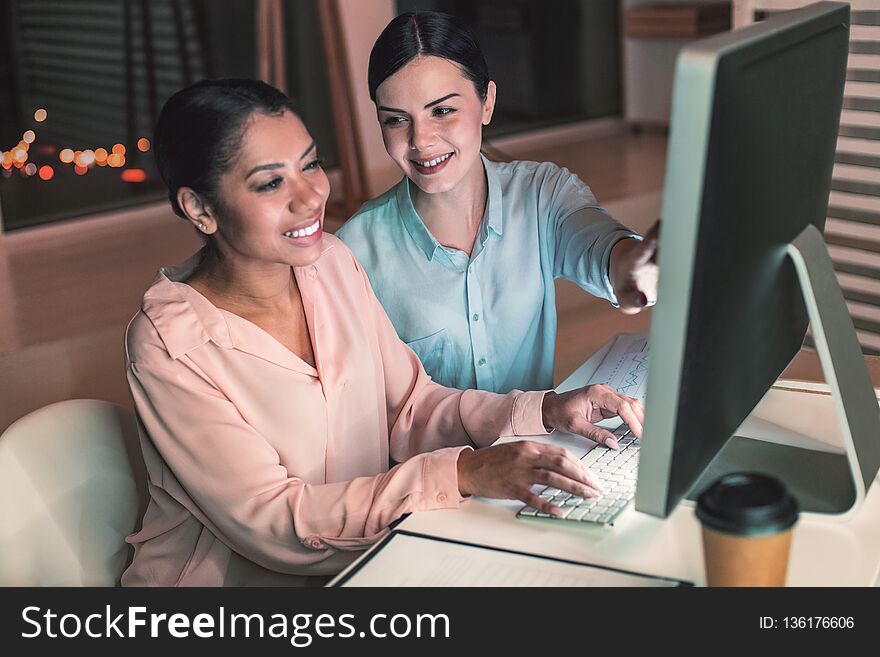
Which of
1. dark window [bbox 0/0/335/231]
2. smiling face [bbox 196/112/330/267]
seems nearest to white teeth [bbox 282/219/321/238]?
smiling face [bbox 196/112/330/267]

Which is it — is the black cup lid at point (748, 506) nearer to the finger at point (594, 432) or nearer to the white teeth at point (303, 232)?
the finger at point (594, 432)

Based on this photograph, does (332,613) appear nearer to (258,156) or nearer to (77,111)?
(258,156)

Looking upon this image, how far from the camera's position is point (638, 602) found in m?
1.06

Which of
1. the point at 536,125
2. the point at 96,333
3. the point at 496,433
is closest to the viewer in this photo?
the point at 496,433

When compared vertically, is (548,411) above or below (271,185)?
below

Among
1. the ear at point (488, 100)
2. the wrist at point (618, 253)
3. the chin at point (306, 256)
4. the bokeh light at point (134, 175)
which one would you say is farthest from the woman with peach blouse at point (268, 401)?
the bokeh light at point (134, 175)

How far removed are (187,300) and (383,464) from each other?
40cm

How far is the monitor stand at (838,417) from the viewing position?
1.16 metres

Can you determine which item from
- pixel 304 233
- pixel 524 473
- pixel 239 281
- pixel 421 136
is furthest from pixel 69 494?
pixel 421 136

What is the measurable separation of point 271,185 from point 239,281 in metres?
0.14

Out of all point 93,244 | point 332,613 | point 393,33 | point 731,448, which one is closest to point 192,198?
point 393,33

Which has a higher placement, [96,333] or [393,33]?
[393,33]

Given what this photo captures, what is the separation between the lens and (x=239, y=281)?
1494mm

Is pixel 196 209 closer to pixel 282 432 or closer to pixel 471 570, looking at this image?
pixel 282 432
